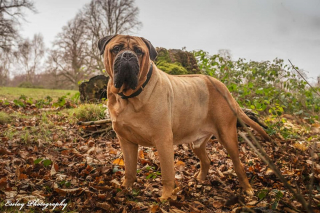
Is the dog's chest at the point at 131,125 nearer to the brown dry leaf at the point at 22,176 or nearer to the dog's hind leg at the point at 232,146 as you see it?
the dog's hind leg at the point at 232,146

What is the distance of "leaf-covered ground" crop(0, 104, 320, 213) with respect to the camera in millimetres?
2529

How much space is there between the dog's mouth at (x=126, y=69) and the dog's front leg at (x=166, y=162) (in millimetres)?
677

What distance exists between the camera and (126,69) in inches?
101

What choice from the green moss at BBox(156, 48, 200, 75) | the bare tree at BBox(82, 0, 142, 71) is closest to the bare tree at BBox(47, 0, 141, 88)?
the bare tree at BBox(82, 0, 142, 71)

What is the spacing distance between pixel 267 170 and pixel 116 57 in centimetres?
270

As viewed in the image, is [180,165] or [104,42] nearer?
[104,42]

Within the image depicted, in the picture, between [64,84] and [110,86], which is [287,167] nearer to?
[110,86]

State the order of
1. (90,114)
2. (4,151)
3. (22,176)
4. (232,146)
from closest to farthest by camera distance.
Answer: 1. (22,176)
2. (232,146)
3. (4,151)
4. (90,114)

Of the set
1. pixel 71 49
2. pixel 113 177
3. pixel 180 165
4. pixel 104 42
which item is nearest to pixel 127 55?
pixel 104 42

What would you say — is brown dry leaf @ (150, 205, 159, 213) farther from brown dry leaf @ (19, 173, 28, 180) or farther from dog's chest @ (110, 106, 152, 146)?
brown dry leaf @ (19, 173, 28, 180)

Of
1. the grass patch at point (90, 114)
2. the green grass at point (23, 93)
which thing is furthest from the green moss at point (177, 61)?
the green grass at point (23, 93)

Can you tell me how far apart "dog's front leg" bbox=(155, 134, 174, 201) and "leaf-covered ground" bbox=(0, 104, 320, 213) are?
0.10 meters

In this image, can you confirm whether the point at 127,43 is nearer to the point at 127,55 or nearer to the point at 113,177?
the point at 127,55

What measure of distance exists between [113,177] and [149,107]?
136 centimetres
